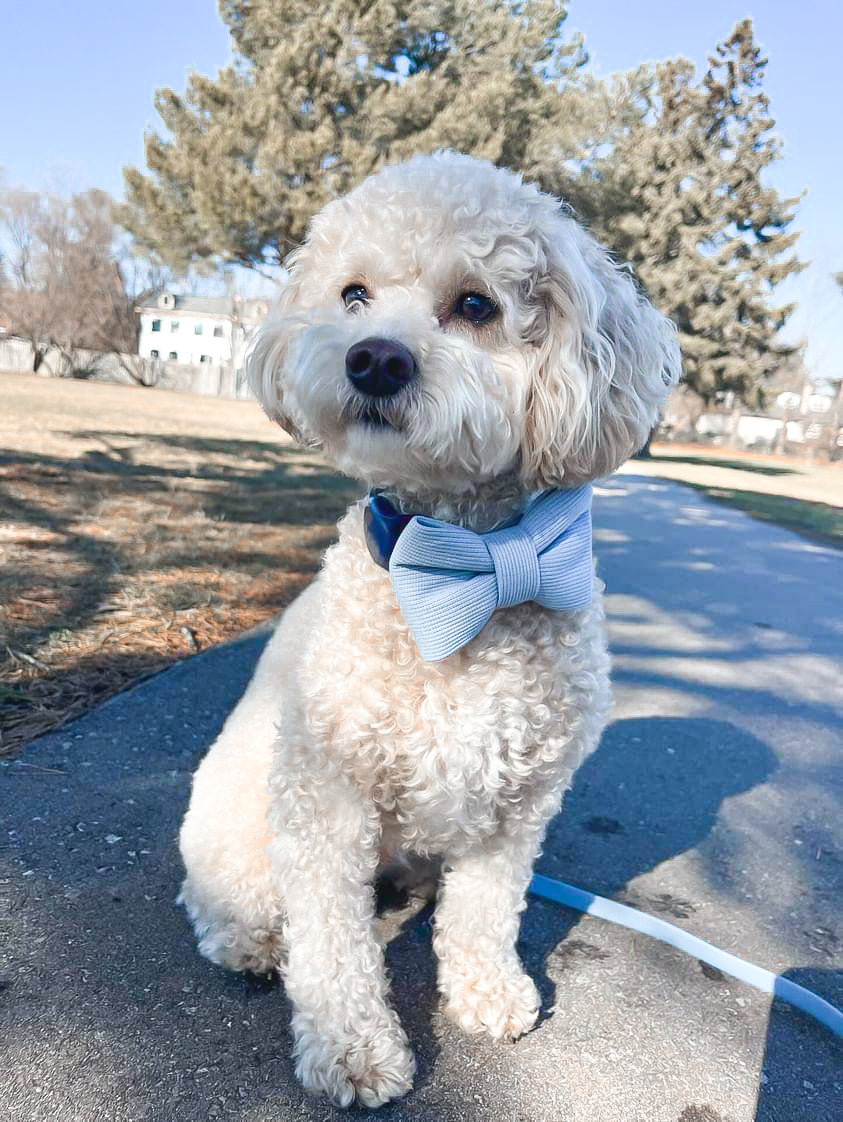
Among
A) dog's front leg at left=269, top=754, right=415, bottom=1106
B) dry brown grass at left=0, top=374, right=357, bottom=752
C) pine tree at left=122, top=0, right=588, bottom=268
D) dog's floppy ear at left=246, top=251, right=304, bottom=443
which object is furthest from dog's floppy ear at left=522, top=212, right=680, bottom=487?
pine tree at left=122, top=0, right=588, bottom=268

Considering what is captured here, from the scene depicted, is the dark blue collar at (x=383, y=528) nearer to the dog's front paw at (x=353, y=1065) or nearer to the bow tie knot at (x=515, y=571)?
→ the bow tie knot at (x=515, y=571)

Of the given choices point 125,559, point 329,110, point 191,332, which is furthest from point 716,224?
point 191,332

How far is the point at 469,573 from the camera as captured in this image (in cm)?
197

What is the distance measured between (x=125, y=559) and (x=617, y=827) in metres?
3.79

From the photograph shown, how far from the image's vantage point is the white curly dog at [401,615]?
187 cm

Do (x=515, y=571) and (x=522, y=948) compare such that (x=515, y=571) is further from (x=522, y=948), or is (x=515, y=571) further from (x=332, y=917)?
(x=522, y=948)

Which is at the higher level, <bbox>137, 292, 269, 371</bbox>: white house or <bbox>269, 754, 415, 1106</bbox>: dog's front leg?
<bbox>137, 292, 269, 371</bbox>: white house

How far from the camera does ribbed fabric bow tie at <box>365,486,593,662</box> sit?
75.0 inches

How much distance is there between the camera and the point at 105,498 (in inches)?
314

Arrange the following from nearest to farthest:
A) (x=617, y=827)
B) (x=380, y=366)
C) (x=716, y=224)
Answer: (x=380, y=366)
(x=617, y=827)
(x=716, y=224)

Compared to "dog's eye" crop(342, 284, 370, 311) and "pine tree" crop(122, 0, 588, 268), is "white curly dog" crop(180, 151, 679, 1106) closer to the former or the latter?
"dog's eye" crop(342, 284, 370, 311)

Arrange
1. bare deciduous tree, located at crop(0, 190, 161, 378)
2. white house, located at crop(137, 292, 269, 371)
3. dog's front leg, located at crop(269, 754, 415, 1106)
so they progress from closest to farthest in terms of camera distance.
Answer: dog's front leg, located at crop(269, 754, 415, 1106) → bare deciduous tree, located at crop(0, 190, 161, 378) → white house, located at crop(137, 292, 269, 371)

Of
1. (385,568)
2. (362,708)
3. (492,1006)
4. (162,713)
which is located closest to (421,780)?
(362,708)

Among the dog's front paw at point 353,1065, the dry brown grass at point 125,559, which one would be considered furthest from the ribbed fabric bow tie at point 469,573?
the dry brown grass at point 125,559
